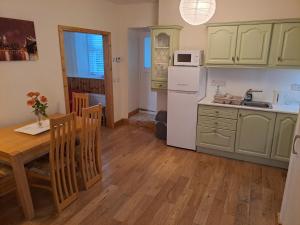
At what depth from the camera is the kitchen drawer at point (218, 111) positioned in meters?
3.26

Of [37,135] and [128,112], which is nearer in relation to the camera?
[37,135]

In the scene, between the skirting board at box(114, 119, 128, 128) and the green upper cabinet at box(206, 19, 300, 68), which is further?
the skirting board at box(114, 119, 128, 128)

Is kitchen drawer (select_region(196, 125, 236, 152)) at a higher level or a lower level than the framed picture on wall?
lower

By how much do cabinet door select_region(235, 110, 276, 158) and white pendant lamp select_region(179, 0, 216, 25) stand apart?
1.69 meters

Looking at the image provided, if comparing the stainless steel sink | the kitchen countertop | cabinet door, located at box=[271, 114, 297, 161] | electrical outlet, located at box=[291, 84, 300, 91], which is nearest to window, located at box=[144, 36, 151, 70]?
the kitchen countertop

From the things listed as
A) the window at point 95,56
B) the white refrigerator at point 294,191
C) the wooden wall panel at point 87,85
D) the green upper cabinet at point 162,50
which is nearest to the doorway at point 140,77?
the wooden wall panel at point 87,85

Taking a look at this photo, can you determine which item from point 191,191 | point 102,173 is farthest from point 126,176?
point 191,191

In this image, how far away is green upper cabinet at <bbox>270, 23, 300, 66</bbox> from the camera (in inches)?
112

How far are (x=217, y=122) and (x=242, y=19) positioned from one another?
1.65 m

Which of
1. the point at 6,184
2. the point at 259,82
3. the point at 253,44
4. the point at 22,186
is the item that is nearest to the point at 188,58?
the point at 253,44

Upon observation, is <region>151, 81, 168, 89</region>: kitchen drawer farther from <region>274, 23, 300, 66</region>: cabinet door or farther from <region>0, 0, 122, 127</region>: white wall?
<region>274, 23, 300, 66</region>: cabinet door

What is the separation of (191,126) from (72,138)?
78.8 inches

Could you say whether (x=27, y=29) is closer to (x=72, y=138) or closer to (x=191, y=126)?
(x=72, y=138)

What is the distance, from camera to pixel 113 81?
457 centimetres
